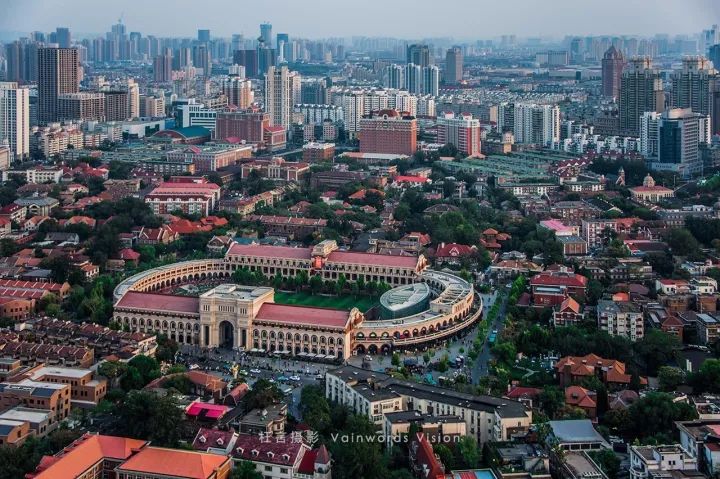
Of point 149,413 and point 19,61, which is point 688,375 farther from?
point 19,61

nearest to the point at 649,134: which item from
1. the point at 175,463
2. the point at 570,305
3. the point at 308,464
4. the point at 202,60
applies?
the point at 570,305

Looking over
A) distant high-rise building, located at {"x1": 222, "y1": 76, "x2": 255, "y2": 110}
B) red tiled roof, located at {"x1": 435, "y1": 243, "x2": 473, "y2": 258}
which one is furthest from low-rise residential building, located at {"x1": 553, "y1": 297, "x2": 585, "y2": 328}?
distant high-rise building, located at {"x1": 222, "y1": 76, "x2": 255, "y2": 110}

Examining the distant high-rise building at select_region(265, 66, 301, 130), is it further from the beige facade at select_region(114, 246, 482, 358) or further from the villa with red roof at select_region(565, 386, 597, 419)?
the villa with red roof at select_region(565, 386, 597, 419)

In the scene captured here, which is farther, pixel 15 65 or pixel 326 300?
pixel 15 65

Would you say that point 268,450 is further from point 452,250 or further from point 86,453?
point 452,250

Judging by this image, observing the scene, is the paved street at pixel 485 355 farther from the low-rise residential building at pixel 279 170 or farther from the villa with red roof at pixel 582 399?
the low-rise residential building at pixel 279 170

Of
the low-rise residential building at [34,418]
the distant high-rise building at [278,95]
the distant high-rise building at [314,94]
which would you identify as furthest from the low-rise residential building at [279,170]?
the low-rise residential building at [34,418]
